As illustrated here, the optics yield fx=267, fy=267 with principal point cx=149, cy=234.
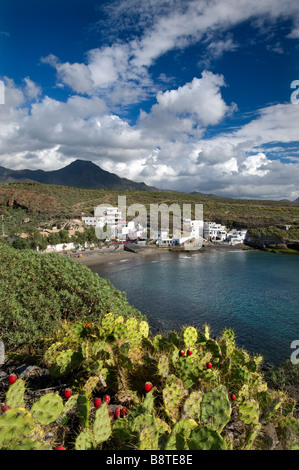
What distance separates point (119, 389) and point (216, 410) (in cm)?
172

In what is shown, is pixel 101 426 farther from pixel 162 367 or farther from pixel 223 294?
pixel 223 294

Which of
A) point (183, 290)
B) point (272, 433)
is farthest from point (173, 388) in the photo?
point (183, 290)

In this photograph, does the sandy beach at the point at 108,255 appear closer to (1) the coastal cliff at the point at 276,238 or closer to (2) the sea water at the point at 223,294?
(2) the sea water at the point at 223,294

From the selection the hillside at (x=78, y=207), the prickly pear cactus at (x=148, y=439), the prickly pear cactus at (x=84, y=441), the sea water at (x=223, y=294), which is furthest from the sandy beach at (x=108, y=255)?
Answer: the prickly pear cactus at (x=148, y=439)

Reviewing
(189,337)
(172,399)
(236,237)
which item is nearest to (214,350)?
(189,337)

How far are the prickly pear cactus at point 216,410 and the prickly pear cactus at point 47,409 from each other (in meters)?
1.68

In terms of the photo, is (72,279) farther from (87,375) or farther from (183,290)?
(183,290)

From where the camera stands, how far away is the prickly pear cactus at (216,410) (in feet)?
9.71

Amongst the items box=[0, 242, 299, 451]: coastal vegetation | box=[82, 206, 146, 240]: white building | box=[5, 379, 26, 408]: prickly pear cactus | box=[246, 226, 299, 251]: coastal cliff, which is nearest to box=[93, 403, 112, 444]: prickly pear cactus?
box=[0, 242, 299, 451]: coastal vegetation

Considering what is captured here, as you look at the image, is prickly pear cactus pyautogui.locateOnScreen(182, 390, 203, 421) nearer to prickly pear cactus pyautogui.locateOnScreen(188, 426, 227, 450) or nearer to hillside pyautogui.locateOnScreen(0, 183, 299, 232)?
prickly pear cactus pyautogui.locateOnScreen(188, 426, 227, 450)

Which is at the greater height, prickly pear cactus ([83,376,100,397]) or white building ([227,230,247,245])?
prickly pear cactus ([83,376,100,397])

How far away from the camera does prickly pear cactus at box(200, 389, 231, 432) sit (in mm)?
2959

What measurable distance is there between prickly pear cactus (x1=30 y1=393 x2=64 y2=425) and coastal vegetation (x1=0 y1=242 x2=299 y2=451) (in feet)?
0.03
